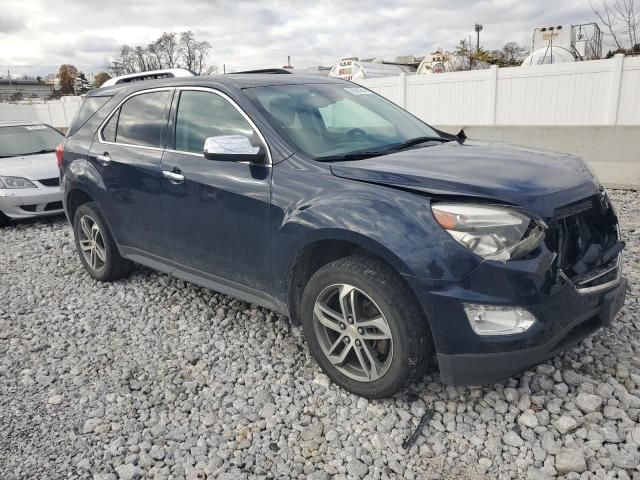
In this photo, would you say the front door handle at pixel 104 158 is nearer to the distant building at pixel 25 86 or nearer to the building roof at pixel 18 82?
the distant building at pixel 25 86

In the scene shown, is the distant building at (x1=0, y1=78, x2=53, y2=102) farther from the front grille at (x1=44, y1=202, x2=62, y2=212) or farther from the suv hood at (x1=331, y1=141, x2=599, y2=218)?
the suv hood at (x1=331, y1=141, x2=599, y2=218)

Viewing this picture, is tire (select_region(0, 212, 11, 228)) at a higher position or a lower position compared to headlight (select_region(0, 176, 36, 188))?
lower

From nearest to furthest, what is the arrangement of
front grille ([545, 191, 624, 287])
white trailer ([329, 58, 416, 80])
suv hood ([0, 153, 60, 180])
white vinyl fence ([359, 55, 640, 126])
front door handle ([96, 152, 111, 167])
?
1. front grille ([545, 191, 624, 287])
2. front door handle ([96, 152, 111, 167])
3. suv hood ([0, 153, 60, 180])
4. white vinyl fence ([359, 55, 640, 126])
5. white trailer ([329, 58, 416, 80])

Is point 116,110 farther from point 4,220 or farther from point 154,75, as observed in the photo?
point 4,220

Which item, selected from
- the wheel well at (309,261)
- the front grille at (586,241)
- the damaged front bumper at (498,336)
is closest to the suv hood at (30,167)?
the wheel well at (309,261)

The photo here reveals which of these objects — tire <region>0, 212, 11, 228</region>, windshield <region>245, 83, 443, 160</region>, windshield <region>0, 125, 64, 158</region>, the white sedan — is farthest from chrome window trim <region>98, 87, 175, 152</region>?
windshield <region>0, 125, 64, 158</region>

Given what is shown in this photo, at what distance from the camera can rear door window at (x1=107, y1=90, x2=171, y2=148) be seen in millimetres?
4078

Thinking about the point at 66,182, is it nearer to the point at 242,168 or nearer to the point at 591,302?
the point at 242,168

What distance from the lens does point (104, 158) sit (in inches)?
176

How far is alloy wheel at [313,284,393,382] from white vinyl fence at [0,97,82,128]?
25.4 m

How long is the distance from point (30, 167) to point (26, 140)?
4.59ft

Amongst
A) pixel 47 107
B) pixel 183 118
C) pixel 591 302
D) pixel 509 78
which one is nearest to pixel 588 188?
pixel 591 302

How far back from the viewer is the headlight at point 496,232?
96.3 inches

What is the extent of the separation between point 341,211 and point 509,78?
12.5 m
